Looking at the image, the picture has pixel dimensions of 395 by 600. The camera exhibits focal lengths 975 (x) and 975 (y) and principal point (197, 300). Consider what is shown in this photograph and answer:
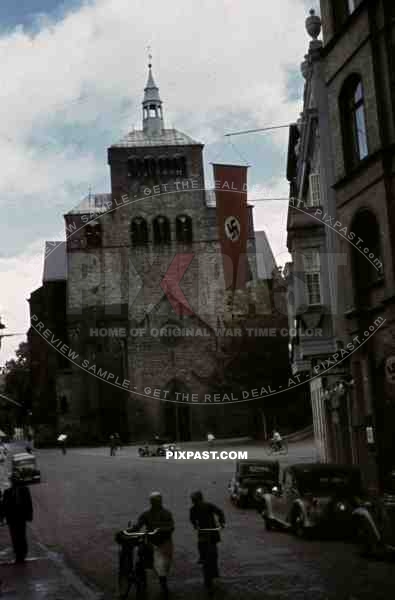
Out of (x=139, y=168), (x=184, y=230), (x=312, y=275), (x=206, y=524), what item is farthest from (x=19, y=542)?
(x=139, y=168)

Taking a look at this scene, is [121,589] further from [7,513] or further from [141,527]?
[7,513]

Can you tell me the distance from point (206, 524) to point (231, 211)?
9158mm

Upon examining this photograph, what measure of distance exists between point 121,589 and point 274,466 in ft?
45.0

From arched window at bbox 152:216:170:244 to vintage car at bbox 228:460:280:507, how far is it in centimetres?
5036

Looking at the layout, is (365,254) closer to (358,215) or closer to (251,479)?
(358,215)

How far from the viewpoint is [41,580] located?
48.7 feet

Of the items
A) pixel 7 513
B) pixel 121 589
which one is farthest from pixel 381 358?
pixel 121 589

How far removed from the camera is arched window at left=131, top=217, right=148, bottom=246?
7625 centimetres

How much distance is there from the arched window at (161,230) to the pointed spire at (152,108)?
826 cm

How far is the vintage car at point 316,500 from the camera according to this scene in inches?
708

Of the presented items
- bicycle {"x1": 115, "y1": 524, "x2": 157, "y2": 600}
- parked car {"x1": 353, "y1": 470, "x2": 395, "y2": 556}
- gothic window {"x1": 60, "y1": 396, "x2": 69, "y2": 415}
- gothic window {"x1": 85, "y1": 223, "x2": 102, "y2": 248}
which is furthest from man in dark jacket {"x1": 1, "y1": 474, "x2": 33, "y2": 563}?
gothic window {"x1": 85, "y1": 223, "x2": 102, "y2": 248}

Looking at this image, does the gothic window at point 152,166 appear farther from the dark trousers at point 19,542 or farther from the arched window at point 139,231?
the dark trousers at point 19,542

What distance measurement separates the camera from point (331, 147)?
82.9 ft

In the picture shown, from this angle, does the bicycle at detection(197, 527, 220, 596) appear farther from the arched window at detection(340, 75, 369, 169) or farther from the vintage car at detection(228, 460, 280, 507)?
the arched window at detection(340, 75, 369, 169)
